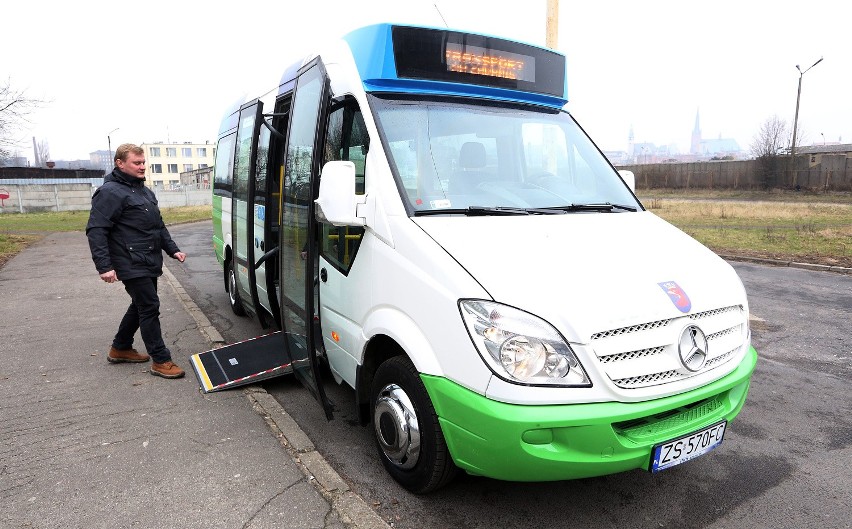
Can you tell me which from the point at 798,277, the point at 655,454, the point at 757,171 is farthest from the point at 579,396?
the point at 757,171

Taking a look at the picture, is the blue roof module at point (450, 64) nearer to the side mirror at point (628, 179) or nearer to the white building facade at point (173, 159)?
the side mirror at point (628, 179)

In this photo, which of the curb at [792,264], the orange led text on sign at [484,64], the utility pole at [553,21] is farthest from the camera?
the curb at [792,264]

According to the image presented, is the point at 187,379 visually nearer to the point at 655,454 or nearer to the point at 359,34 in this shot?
the point at 359,34

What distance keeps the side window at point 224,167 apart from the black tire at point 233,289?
0.99 m

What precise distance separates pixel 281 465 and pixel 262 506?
422 mm

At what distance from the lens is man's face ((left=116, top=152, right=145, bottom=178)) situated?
181 inches

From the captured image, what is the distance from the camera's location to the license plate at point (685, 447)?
2568 mm

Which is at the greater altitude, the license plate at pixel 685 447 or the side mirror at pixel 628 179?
the side mirror at pixel 628 179

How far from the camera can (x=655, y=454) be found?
8.36ft

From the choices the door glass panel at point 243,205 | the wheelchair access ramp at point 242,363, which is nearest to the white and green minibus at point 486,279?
the wheelchair access ramp at point 242,363

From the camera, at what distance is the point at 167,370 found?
4.83 m

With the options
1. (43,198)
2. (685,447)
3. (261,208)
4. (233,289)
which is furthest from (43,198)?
(685,447)

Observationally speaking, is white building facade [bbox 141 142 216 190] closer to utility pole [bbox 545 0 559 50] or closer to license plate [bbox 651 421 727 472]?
utility pole [bbox 545 0 559 50]

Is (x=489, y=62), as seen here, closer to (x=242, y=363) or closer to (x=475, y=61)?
(x=475, y=61)
